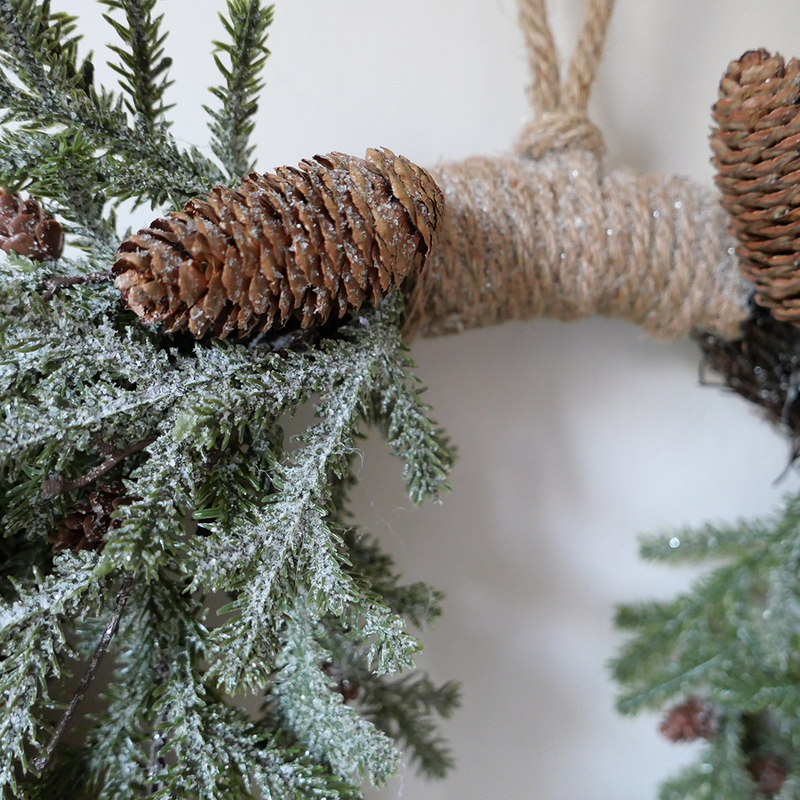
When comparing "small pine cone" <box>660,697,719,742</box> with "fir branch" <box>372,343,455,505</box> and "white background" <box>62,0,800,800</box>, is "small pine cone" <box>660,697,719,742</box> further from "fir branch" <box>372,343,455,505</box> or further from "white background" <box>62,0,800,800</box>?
"fir branch" <box>372,343,455,505</box>

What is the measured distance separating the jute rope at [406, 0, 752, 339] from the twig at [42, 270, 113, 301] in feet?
0.79

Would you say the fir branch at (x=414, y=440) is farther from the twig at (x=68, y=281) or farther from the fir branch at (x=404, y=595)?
the twig at (x=68, y=281)

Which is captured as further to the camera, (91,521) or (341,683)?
(341,683)

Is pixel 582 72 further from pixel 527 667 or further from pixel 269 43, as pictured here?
pixel 527 667

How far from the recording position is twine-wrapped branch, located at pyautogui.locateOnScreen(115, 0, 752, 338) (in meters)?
0.40

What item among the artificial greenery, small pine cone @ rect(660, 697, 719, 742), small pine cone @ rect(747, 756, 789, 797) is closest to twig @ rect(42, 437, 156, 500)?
the artificial greenery

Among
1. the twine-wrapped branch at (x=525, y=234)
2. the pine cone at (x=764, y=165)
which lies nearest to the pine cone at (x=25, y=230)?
the twine-wrapped branch at (x=525, y=234)

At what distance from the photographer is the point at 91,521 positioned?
15.8 inches

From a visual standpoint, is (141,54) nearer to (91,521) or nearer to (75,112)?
(75,112)

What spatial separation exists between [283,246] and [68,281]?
15 cm

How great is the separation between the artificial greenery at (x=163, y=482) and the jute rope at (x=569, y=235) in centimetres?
11

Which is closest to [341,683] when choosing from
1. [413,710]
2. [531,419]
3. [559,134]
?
[413,710]

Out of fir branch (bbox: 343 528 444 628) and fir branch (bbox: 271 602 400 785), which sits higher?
fir branch (bbox: 343 528 444 628)

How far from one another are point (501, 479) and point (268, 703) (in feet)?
1.02
